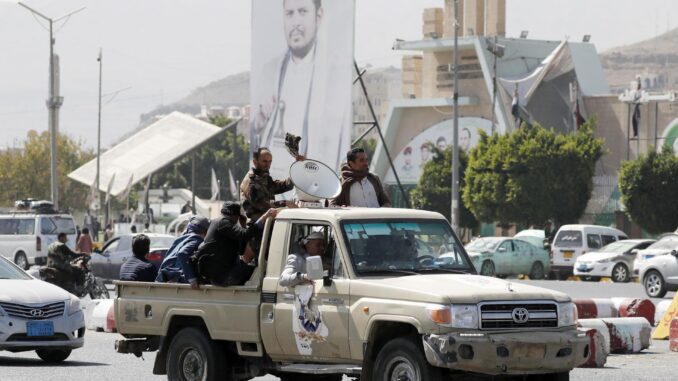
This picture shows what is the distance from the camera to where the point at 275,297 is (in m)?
13.2

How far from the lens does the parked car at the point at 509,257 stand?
4666 cm

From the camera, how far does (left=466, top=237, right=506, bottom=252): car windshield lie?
47.1 metres

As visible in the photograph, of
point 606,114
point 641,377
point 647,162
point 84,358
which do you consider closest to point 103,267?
point 84,358

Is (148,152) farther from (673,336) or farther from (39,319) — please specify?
(39,319)

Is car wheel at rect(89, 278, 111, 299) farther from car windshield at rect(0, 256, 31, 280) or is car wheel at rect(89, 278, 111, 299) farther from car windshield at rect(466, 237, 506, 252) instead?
car windshield at rect(466, 237, 506, 252)

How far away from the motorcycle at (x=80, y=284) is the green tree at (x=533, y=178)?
4123 centimetres

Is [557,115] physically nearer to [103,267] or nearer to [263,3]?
[263,3]

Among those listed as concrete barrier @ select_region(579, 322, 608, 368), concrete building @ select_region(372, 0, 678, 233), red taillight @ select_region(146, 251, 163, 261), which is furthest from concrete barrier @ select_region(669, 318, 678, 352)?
concrete building @ select_region(372, 0, 678, 233)

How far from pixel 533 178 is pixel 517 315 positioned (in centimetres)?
6007

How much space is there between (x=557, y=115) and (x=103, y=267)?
214 ft

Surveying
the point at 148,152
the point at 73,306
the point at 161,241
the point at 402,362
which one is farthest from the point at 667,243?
the point at 148,152

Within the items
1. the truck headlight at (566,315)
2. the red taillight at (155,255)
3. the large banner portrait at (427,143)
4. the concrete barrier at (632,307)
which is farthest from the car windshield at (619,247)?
the large banner portrait at (427,143)

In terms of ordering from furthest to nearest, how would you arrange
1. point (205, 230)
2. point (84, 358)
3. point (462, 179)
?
1. point (462, 179)
2. point (84, 358)
3. point (205, 230)

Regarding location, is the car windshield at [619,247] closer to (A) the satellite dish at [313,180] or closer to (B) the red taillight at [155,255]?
(B) the red taillight at [155,255]
